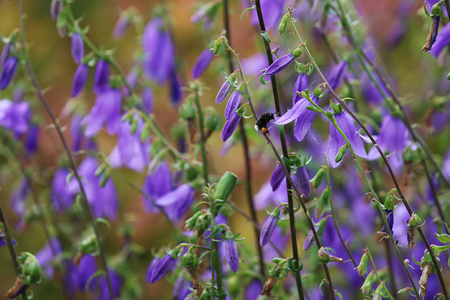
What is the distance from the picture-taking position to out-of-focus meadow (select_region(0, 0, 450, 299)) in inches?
74.9

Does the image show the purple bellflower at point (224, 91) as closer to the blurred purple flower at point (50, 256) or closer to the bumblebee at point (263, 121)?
the bumblebee at point (263, 121)

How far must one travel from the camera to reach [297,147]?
4.65ft

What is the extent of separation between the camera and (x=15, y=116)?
125 cm

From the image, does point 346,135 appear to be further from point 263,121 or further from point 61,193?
point 61,193

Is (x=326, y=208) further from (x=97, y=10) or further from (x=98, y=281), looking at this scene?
(x=97, y=10)

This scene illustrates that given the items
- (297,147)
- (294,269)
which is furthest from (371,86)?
(294,269)

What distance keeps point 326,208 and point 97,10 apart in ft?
7.96

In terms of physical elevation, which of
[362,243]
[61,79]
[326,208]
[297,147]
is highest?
[61,79]

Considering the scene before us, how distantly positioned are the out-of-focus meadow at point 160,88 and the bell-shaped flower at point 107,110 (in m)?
0.39

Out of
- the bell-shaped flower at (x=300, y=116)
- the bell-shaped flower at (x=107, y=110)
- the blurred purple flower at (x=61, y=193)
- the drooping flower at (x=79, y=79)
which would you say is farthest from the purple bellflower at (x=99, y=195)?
the bell-shaped flower at (x=300, y=116)

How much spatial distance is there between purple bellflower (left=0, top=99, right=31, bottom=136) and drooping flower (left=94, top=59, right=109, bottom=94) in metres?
0.19

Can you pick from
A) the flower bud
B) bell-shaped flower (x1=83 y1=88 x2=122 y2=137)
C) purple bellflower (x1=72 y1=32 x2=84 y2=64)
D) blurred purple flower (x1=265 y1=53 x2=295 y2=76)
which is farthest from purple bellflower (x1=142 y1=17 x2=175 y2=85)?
blurred purple flower (x1=265 y1=53 x2=295 y2=76)

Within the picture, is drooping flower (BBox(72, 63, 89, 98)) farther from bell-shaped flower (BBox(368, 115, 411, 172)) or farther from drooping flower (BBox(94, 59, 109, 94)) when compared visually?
bell-shaped flower (BBox(368, 115, 411, 172))

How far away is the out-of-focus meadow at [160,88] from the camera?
190 centimetres
